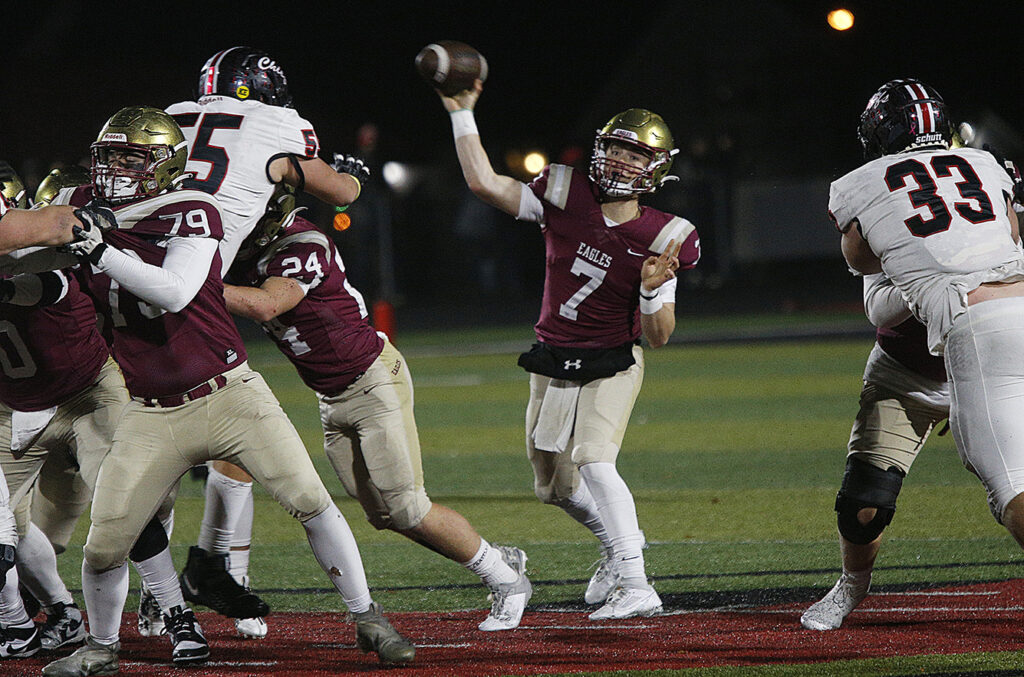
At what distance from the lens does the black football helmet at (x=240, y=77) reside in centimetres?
511

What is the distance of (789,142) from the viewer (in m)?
32.0

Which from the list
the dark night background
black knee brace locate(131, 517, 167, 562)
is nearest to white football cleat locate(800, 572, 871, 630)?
black knee brace locate(131, 517, 167, 562)

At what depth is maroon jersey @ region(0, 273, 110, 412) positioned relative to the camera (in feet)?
15.6

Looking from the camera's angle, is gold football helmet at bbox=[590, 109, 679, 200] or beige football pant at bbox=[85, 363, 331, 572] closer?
beige football pant at bbox=[85, 363, 331, 572]

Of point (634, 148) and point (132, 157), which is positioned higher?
point (634, 148)

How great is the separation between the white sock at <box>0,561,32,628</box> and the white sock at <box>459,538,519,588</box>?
5.39 ft

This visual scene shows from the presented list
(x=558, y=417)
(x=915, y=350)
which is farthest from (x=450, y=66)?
(x=915, y=350)

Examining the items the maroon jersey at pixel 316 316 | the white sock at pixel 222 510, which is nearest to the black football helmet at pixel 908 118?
the maroon jersey at pixel 316 316

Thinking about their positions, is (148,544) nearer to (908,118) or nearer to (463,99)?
(463,99)

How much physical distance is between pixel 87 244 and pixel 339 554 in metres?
1.31

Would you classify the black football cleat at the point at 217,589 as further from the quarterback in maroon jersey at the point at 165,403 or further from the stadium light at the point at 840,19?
the stadium light at the point at 840,19

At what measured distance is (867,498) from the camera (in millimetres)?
4488

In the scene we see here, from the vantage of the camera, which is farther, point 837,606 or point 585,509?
point 585,509

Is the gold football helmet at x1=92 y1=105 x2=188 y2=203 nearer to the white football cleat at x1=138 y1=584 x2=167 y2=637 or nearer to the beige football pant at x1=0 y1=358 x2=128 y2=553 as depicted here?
the beige football pant at x1=0 y1=358 x2=128 y2=553
